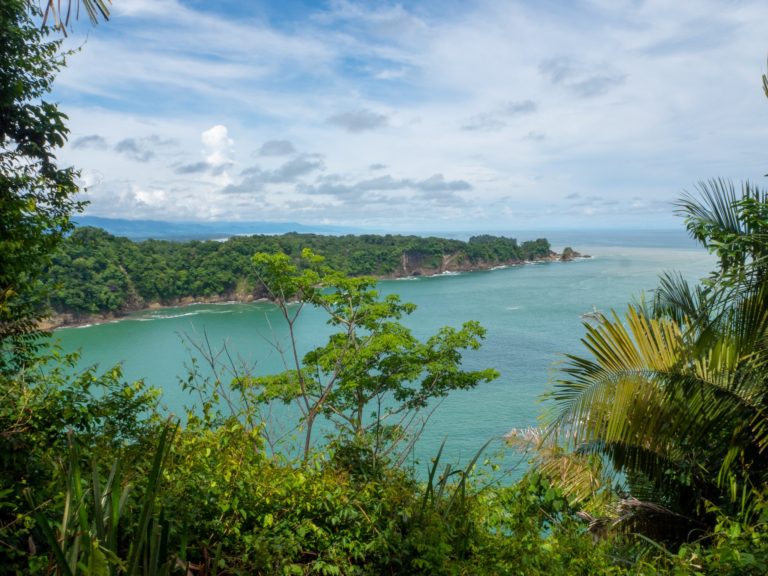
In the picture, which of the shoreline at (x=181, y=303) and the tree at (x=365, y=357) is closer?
the tree at (x=365, y=357)

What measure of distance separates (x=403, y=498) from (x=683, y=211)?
134 inches

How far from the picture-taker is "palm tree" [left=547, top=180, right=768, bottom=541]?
111 inches

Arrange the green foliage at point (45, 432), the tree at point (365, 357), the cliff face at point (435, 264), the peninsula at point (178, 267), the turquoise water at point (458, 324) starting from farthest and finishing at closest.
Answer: the cliff face at point (435, 264)
the peninsula at point (178, 267)
the turquoise water at point (458, 324)
the tree at point (365, 357)
the green foliage at point (45, 432)

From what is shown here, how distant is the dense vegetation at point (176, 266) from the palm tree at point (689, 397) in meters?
21.6

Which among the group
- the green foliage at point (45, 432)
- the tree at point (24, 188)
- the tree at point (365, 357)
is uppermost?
the tree at point (24, 188)

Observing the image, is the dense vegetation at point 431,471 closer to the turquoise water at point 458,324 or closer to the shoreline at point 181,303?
the turquoise water at point 458,324

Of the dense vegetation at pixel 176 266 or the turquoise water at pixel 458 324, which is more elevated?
the dense vegetation at pixel 176 266

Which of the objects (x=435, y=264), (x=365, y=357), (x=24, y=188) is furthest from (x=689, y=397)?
(x=435, y=264)

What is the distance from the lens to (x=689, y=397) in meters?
2.93

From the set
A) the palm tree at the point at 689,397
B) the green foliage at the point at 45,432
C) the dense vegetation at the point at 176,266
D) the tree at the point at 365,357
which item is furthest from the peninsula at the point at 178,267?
the palm tree at the point at 689,397

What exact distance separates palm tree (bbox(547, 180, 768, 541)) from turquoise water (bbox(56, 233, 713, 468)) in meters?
4.16

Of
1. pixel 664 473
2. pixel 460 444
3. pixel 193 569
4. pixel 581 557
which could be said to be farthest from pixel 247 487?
pixel 460 444

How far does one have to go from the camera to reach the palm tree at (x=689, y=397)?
2.81 m

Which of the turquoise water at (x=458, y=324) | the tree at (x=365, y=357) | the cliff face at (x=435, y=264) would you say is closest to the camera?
the tree at (x=365, y=357)
